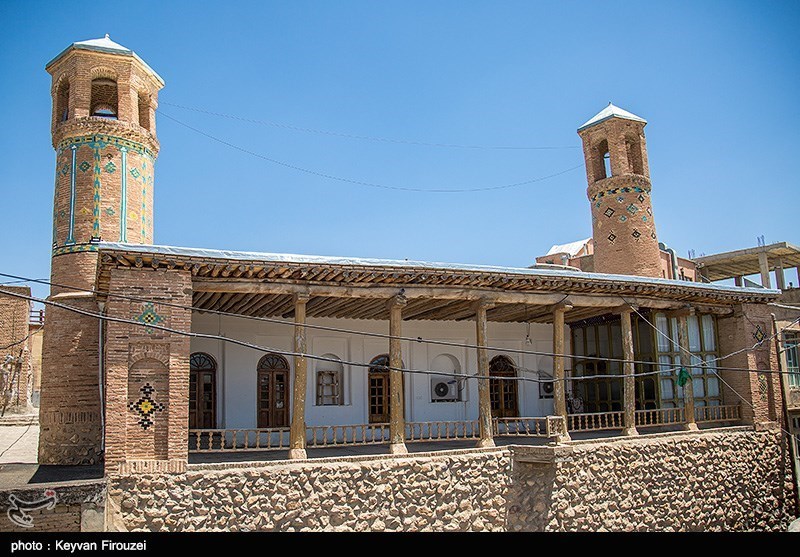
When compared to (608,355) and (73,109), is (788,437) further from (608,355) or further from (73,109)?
(73,109)

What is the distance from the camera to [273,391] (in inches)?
593

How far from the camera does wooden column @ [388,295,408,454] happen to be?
12047 mm

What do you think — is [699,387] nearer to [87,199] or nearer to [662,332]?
[662,332]

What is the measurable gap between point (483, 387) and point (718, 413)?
679cm

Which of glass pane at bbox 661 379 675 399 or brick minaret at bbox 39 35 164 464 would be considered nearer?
brick minaret at bbox 39 35 164 464

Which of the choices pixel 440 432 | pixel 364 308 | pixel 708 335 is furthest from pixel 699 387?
pixel 364 308

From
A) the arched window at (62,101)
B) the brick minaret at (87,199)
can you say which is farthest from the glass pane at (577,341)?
the arched window at (62,101)

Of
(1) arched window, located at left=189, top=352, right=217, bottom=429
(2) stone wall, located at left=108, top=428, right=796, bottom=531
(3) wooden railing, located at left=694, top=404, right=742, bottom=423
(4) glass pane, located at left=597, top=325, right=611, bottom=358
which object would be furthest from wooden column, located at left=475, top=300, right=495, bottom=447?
(3) wooden railing, located at left=694, top=404, right=742, bottom=423

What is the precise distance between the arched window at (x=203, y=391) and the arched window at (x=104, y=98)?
5781 mm

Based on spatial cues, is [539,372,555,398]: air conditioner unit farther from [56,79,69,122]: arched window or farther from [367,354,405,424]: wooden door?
[56,79,69,122]: arched window

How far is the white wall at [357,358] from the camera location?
571 inches

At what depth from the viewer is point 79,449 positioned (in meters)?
13.1

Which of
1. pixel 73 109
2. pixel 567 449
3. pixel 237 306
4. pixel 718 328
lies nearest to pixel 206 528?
pixel 237 306

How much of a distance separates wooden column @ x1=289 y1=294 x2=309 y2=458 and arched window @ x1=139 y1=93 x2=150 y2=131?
21.8ft
